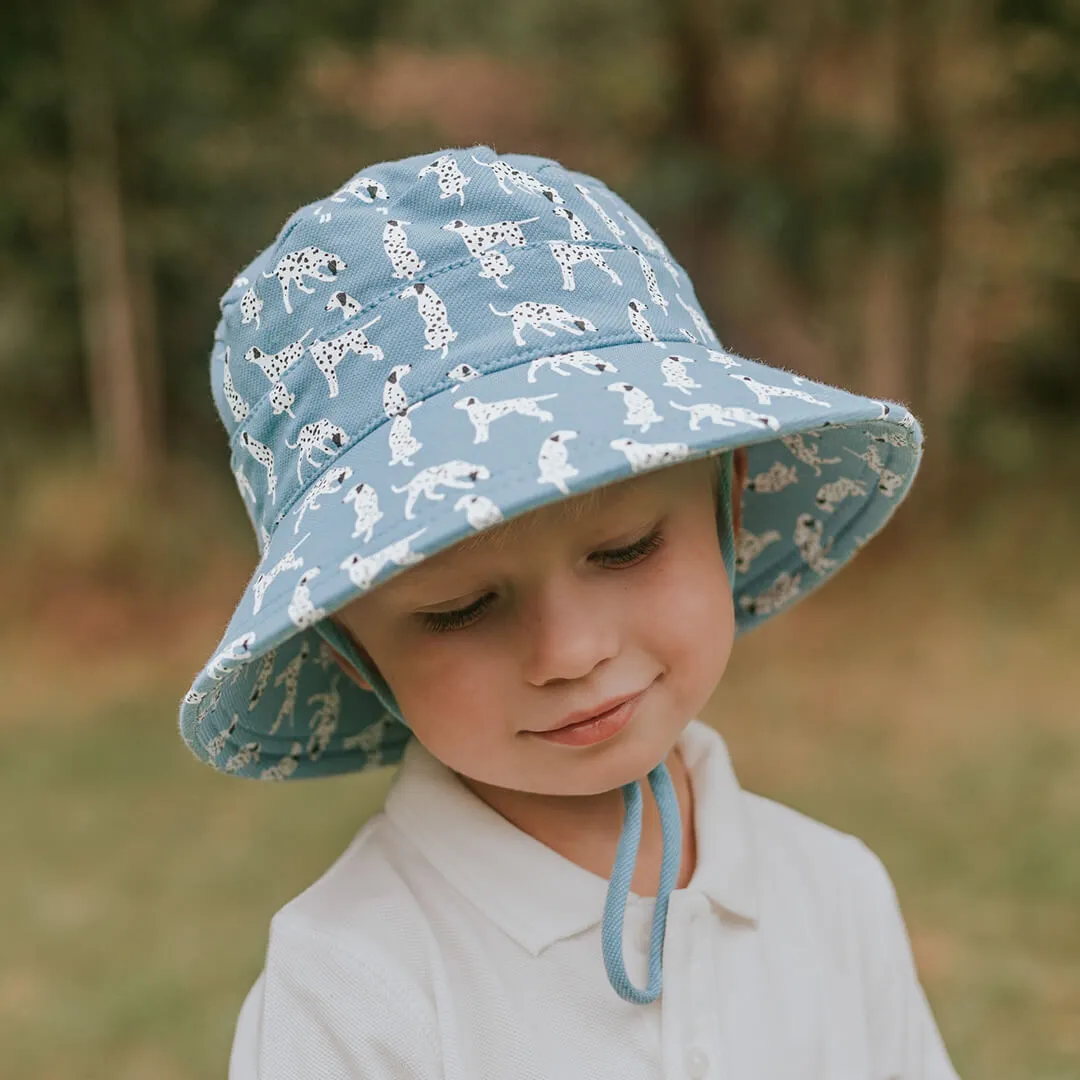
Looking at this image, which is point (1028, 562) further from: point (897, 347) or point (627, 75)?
point (627, 75)

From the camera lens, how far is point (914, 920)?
7.09 ft

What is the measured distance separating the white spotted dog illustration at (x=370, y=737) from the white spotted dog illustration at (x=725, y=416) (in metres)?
0.41

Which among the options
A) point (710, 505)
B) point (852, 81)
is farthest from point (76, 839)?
point (852, 81)

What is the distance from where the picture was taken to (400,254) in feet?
2.65

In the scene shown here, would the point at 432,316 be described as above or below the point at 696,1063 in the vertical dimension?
above

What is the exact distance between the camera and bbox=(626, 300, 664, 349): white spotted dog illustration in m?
0.82

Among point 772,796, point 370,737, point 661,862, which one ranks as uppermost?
point 370,737

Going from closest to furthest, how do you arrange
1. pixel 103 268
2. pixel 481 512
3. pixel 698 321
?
pixel 481 512, pixel 698 321, pixel 103 268

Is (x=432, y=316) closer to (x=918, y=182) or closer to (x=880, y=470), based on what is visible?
(x=880, y=470)

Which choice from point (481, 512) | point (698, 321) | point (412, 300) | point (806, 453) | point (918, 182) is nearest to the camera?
point (481, 512)

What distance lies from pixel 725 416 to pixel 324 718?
1.41ft

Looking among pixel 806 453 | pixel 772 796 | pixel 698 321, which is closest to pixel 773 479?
→ pixel 806 453

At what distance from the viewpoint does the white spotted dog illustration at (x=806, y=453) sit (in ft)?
3.31

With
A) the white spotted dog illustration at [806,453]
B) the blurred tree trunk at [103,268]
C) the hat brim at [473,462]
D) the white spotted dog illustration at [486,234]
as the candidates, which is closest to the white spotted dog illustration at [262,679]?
the hat brim at [473,462]
